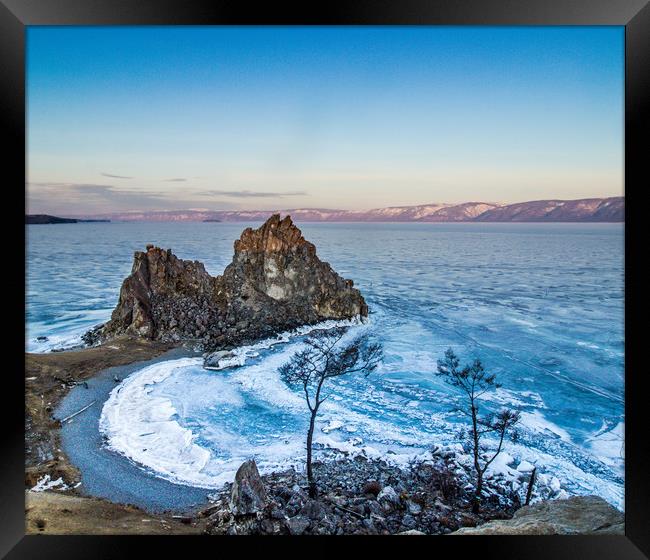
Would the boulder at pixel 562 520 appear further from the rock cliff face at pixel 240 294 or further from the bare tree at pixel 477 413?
the rock cliff face at pixel 240 294

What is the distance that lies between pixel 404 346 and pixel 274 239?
252 cm

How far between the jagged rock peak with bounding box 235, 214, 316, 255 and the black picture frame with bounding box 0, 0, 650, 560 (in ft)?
10.0

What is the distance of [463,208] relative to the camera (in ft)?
17.8

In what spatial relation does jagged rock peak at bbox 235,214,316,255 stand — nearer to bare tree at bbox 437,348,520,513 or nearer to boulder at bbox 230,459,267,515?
bare tree at bbox 437,348,520,513

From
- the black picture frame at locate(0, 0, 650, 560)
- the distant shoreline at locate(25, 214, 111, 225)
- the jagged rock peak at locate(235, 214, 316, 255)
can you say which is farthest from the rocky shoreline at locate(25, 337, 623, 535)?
the jagged rock peak at locate(235, 214, 316, 255)

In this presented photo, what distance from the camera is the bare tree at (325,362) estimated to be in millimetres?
5012

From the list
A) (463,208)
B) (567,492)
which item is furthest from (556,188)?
(567,492)

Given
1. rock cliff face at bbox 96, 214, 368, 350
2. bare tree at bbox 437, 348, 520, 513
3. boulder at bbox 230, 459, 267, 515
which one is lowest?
boulder at bbox 230, 459, 267, 515

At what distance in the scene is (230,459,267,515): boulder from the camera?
3.64 m
